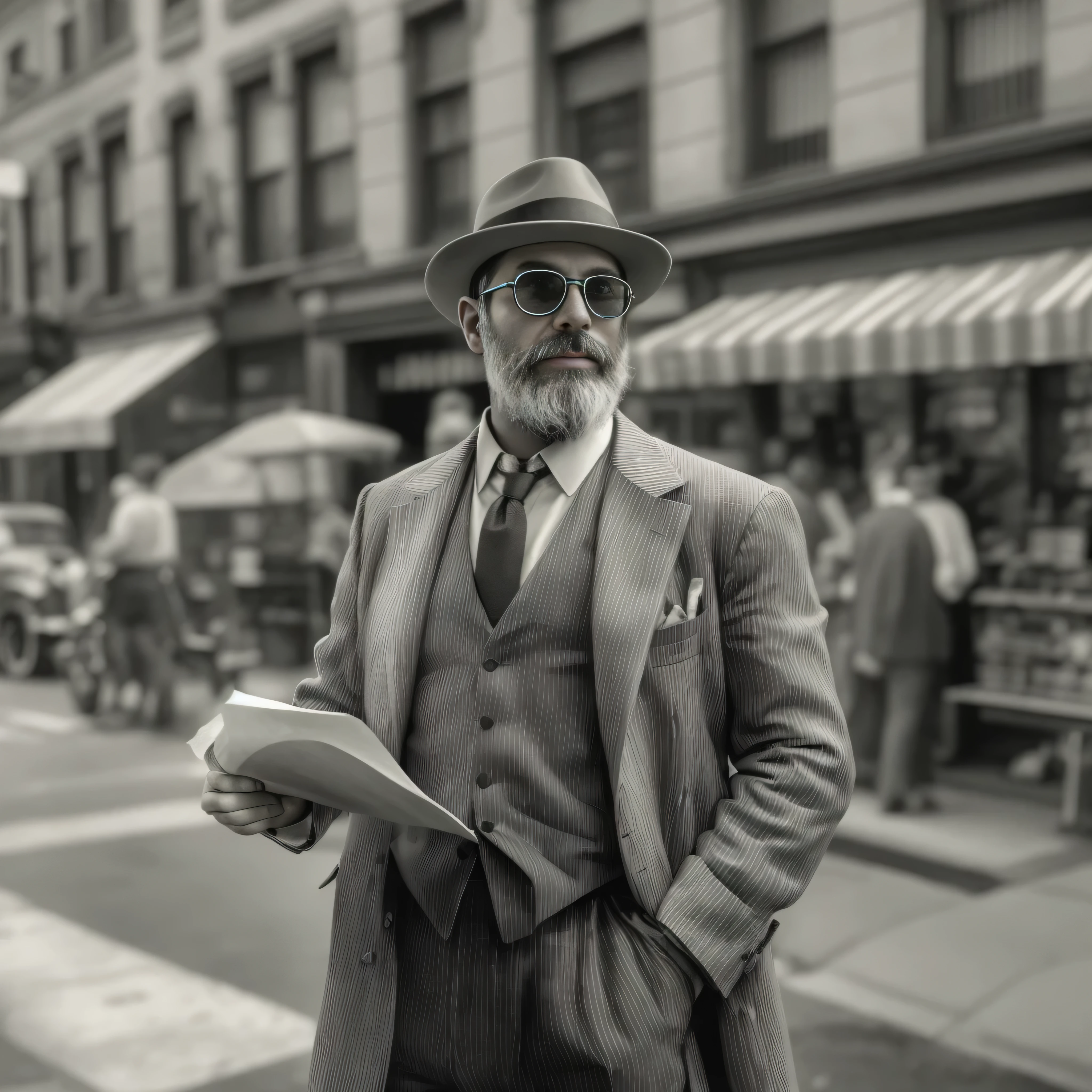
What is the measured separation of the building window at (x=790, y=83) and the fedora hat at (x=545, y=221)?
25.5 feet

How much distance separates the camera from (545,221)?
2.14 m

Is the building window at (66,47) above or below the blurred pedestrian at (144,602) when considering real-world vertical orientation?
above

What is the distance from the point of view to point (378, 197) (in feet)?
44.3

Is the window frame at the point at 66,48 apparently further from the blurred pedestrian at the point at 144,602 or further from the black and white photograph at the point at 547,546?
the blurred pedestrian at the point at 144,602

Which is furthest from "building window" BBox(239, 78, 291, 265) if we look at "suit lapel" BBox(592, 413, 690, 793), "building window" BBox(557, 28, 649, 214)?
"suit lapel" BBox(592, 413, 690, 793)

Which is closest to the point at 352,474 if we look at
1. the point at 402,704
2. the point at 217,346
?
the point at 217,346

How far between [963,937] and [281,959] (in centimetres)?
291

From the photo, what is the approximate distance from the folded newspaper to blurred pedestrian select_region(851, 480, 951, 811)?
6231 millimetres

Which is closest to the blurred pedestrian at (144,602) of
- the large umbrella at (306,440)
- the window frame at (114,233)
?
the large umbrella at (306,440)

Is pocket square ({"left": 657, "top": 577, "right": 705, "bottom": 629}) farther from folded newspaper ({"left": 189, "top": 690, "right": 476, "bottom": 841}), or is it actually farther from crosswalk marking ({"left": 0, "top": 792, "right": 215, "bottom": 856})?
crosswalk marking ({"left": 0, "top": 792, "right": 215, "bottom": 856})

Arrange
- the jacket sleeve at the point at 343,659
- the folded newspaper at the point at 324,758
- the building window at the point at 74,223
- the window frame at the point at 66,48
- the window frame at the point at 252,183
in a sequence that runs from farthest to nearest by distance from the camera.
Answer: the building window at the point at 74,223 → the window frame at the point at 66,48 → the window frame at the point at 252,183 → the jacket sleeve at the point at 343,659 → the folded newspaper at the point at 324,758

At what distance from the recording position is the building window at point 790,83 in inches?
371

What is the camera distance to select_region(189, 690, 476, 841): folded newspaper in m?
1.78

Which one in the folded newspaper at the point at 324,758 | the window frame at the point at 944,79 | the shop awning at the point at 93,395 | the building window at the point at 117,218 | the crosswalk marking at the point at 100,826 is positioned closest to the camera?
the folded newspaper at the point at 324,758
